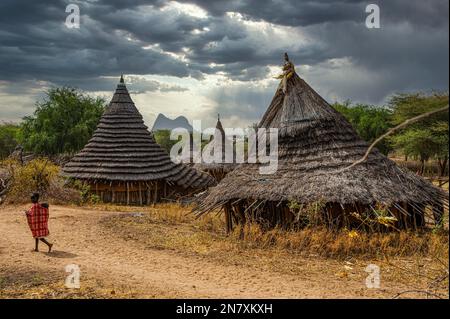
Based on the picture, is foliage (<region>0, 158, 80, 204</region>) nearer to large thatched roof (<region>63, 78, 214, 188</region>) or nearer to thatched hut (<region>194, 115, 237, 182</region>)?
large thatched roof (<region>63, 78, 214, 188</region>)

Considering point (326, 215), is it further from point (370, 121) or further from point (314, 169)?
point (370, 121)

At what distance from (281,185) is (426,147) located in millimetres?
23822

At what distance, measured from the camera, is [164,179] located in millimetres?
20766

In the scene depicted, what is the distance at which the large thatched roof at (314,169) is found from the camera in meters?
10.5

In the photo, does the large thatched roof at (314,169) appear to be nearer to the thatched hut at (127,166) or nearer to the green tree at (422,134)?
the thatched hut at (127,166)

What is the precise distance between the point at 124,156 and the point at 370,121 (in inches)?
1349

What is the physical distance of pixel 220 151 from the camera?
30328mm

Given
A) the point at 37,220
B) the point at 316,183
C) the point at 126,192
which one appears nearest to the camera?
the point at 37,220

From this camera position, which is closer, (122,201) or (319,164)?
(319,164)

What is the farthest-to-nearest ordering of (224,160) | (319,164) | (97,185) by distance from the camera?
(224,160), (97,185), (319,164)

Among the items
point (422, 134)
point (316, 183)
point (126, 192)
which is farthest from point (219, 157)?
point (316, 183)

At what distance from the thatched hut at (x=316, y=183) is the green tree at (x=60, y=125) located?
27.3 meters
